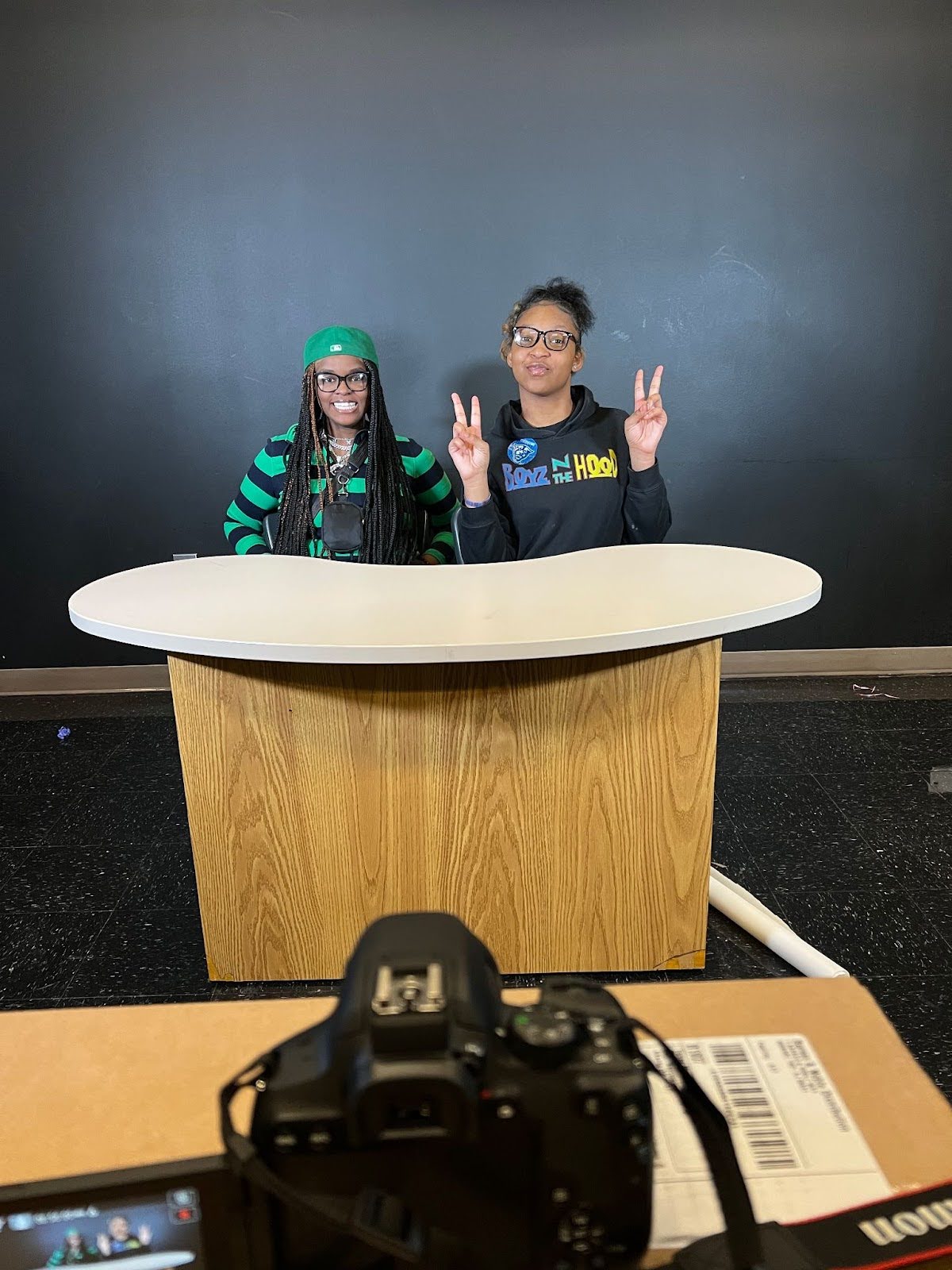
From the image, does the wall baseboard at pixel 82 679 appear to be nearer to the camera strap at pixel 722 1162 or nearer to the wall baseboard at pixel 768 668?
the wall baseboard at pixel 768 668

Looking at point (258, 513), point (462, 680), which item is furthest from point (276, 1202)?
point (258, 513)

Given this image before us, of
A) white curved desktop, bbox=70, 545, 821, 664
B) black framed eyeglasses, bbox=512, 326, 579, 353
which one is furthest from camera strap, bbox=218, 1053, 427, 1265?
black framed eyeglasses, bbox=512, 326, 579, 353

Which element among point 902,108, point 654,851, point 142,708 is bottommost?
point 142,708

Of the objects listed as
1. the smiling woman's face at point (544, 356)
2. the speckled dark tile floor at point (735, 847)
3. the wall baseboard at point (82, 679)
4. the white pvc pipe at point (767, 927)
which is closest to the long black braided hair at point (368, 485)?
the smiling woman's face at point (544, 356)

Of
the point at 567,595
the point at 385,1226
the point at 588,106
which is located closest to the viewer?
the point at 385,1226

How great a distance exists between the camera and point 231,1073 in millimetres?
775

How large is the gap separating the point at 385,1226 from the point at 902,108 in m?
3.84

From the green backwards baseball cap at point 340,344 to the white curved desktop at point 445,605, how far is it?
2.21ft

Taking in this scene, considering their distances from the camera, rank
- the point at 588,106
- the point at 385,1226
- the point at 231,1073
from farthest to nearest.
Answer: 1. the point at 588,106
2. the point at 231,1073
3. the point at 385,1226

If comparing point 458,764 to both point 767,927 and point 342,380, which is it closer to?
point 767,927

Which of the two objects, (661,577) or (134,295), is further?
(134,295)

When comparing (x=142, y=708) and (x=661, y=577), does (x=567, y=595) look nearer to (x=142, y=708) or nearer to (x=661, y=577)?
(x=661, y=577)

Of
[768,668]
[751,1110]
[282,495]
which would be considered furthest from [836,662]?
[751,1110]

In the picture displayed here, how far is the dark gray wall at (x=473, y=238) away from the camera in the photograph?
10.5 feet
